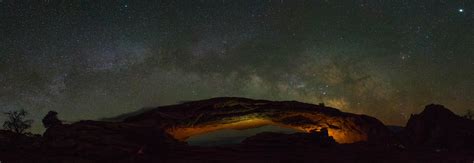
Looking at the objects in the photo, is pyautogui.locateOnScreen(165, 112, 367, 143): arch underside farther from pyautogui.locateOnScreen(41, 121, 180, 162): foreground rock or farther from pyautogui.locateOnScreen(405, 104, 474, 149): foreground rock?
pyautogui.locateOnScreen(41, 121, 180, 162): foreground rock

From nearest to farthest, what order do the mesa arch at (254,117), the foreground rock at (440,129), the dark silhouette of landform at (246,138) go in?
the dark silhouette of landform at (246,138) → the foreground rock at (440,129) → the mesa arch at (254,117)

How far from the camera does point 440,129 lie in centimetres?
2569

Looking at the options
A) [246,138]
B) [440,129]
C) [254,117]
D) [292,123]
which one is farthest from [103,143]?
[440,129]

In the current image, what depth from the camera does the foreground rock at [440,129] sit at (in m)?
24.9

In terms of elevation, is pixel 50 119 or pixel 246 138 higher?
pixel 50 119

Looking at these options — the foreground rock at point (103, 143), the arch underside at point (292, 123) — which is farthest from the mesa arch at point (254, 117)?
the foreground rock at point (103, 143)

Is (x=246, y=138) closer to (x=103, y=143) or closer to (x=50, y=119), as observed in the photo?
(x=103, y=143)

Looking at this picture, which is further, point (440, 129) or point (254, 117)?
point (254, 117)

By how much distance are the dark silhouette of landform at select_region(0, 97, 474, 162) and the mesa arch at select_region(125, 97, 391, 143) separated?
62 millimetres

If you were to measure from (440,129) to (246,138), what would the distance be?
12.5 metres

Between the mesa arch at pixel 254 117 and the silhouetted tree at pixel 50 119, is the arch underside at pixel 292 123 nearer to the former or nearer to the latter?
the mesa arch at pixel 254 117

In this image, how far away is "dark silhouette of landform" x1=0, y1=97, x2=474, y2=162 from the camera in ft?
55.4

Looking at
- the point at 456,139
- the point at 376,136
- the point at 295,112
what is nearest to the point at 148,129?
the point at 295,112

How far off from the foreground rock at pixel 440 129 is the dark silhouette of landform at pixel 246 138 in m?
0.05
